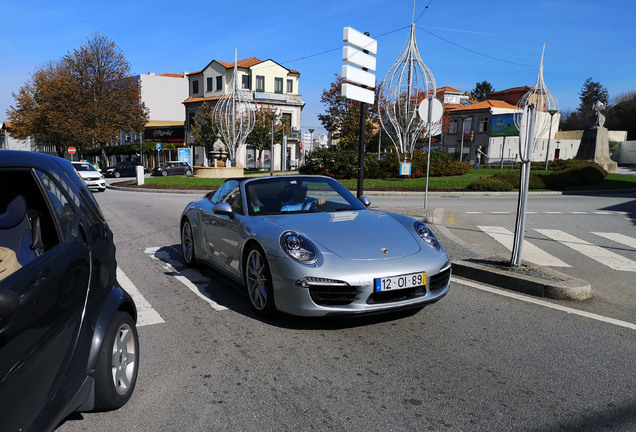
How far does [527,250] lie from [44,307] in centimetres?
737

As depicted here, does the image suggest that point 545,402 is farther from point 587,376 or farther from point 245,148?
point 245,148

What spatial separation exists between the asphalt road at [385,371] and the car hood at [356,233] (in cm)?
70

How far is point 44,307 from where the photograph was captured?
1964 millimetres

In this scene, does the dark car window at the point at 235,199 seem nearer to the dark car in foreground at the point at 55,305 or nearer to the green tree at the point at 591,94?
the dark car in foreground at the point at 55,305

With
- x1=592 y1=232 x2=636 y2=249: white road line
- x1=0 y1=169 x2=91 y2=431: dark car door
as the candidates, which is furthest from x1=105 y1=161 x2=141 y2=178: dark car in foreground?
x1=0 y1=169 x2=91 y2=431: dark car door

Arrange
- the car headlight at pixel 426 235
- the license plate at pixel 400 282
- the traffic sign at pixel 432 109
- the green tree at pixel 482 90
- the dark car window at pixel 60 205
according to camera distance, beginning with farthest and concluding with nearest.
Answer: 1. the green tree at pixel 482 90
2. the traffic sign at pixel 432 109
3. the car headlight at pixel 426 235
4. the license plate at pixel 400 282
5. the dark car window at pixel 60 205

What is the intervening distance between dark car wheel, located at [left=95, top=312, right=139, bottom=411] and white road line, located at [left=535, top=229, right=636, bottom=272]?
21.3 feet

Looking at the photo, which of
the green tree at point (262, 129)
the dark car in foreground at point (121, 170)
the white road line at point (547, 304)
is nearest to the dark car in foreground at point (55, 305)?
the white road line at point (547, 304)

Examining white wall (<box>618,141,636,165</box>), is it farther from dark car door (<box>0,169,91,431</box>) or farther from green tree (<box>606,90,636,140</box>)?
dark car door (<box>0,169,91,431</box>)

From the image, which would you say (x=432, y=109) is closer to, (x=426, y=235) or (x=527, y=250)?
(x=527, y=250)

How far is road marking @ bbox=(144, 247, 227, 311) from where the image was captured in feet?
16.6

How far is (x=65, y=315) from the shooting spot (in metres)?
2.16

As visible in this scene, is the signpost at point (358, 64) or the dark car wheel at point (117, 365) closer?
the dark car wheel at point (117, 365)

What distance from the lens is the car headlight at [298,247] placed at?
3885 millimetres
